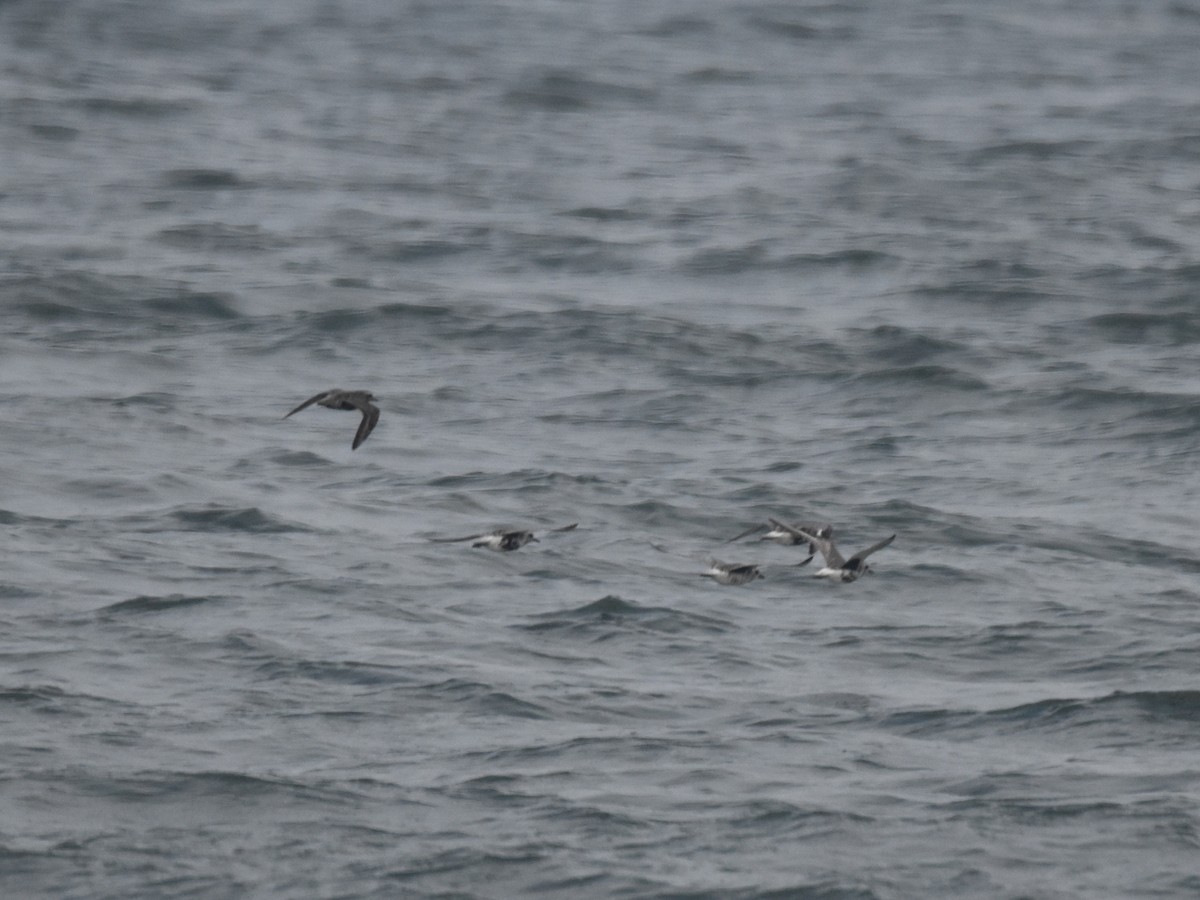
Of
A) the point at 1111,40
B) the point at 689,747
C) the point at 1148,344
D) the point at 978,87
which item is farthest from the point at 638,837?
the point at 1111,40

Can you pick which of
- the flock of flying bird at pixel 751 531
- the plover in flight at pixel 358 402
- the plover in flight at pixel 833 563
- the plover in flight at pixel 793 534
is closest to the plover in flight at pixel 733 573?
the flock of flying bird at pixel 751 531

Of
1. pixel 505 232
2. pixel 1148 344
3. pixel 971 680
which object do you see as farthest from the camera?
pixel 505 232

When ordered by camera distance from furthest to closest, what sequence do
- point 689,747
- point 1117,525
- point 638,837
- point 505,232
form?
point 505,232 < point 1117,525 < point 689,747 < point 638,837

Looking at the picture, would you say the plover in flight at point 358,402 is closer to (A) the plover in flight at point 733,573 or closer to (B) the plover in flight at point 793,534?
(A) the plover in flight at point 733,573

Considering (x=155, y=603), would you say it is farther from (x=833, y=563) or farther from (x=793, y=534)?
(x=833, y=563)

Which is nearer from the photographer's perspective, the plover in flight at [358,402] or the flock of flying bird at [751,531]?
the plover in flight at [358,402]

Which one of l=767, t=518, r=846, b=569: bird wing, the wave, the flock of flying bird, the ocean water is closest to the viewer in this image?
the ocean water

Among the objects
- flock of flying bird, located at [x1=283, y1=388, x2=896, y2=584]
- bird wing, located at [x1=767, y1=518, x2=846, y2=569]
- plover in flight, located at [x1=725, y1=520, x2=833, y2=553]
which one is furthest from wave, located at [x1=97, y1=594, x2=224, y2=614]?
bird wing, located at [x1=767, y1=518, x2=846, y2=569]

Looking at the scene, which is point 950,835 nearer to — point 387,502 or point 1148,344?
point 387,502

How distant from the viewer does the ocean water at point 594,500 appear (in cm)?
1369

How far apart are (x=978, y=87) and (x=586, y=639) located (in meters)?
34.4

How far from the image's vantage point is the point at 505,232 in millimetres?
33812

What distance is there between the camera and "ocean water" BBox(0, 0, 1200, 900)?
1369cm

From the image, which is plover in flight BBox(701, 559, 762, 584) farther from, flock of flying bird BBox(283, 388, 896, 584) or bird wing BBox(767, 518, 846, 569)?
bird wing BBox(767, 518, 846, 569)
